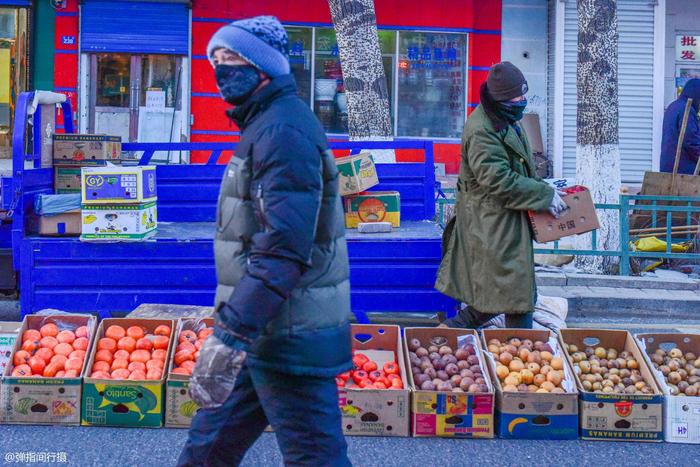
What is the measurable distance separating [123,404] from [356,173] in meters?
2.76

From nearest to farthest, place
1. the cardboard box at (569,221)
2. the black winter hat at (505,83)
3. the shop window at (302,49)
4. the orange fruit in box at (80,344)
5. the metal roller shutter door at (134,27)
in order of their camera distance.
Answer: the orange fruit in box at (80,344)
the black winter hat at (505,83)
the cardboard box at (569,221)
the metal roller shutter door at (134,27)
the shop window at (302,49)

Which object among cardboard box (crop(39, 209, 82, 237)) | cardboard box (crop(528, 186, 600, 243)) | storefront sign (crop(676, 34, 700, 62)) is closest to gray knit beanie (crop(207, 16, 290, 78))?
cardboard box (crop(528, 186, 600, 243))

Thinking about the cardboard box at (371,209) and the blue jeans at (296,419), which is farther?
the cardboard box at (371,209)

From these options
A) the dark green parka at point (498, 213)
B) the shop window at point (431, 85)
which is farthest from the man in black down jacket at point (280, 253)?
the shop window at point (431, 85)

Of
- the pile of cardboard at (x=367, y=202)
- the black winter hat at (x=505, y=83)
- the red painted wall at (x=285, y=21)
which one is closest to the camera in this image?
the black winter hat at (x=505, y=83)

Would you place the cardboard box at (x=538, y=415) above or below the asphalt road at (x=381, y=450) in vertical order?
above

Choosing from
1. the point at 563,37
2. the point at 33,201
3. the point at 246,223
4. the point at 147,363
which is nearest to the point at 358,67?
the point at 33,201

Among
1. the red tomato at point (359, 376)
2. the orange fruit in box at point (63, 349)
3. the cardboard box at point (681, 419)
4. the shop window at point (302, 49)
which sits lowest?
the cardboard box at point (681, 419)

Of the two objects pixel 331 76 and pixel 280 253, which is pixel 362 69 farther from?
pixel 280 253

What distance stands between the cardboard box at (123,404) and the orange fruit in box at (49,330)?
1.86 feet

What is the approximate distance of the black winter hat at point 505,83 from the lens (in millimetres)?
5430

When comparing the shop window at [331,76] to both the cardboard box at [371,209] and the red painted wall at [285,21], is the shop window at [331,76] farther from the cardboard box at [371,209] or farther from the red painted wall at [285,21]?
the cardboard box at [371,209]

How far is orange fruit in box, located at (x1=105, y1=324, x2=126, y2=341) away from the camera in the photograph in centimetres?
525

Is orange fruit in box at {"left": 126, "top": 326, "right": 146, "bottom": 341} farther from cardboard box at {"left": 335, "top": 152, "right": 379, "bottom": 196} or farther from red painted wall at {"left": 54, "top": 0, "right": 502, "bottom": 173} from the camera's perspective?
red painted wall at {"left": 54, "top": 0, "right": 502, "bottom": 173}
